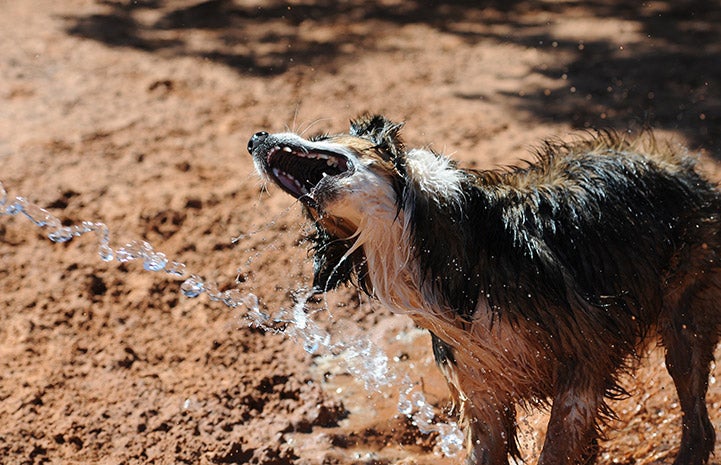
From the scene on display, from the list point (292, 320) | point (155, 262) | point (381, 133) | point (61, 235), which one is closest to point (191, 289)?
point (155, 262)

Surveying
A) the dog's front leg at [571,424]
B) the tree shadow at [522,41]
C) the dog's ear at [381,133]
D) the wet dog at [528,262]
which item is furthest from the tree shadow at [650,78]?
the dog's ear at [381,133]

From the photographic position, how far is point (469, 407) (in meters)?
4.07

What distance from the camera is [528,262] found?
3730mm

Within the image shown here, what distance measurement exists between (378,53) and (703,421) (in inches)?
219

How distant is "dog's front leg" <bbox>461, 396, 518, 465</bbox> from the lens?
4.05m

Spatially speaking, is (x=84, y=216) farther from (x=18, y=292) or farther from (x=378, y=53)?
(x=378, y=53)

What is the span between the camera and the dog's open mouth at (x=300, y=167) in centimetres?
353

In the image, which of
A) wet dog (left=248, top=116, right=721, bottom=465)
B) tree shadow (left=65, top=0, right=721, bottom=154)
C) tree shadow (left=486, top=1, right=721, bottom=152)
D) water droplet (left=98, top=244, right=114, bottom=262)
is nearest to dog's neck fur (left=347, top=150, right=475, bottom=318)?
wet dog (left=248, top=116, right=721, bottom=465)

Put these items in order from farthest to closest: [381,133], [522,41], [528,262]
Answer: [522,41] < [528,262] < [381,133]

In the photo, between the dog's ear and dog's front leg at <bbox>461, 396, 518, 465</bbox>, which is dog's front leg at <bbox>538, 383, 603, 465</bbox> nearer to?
dog's front leg at <bbox>461, 396, 518, 465</bbox>

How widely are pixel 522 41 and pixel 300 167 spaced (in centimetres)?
588

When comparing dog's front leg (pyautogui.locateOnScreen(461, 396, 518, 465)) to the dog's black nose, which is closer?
the dog's black nose

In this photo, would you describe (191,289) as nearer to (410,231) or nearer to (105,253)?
(105,253)

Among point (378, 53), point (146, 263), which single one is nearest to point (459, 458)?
point (146, 263)
